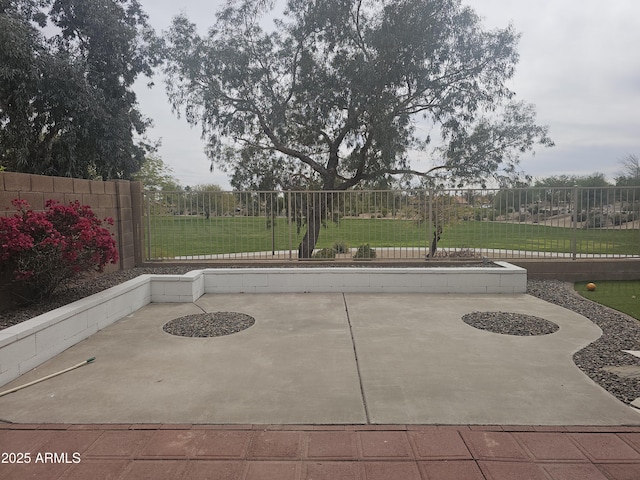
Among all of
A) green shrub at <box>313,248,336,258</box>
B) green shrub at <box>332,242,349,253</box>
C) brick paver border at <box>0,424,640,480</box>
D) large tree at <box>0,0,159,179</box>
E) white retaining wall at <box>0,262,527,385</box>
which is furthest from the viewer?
large tree at <box>0,0,159,179</box>

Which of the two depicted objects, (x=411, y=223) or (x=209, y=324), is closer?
(x=209, y=324)

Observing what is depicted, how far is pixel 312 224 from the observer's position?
10.1m

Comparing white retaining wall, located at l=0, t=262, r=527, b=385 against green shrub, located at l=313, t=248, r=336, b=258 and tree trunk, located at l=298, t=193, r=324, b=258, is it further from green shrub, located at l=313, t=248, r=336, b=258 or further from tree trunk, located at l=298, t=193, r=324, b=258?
green shrub, located at l=313, t=248, r=336, b=258

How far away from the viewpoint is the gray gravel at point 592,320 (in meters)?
3.75

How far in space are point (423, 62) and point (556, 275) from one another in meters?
6.63

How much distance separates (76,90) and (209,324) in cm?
1109

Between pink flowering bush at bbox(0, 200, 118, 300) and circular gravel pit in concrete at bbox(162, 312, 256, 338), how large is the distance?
1346 millimetres

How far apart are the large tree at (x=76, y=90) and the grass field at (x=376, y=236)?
6879mm

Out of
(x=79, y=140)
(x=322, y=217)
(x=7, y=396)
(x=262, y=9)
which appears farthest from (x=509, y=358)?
(x=79, y=140)

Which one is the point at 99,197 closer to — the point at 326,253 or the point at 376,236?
the point at 326,253

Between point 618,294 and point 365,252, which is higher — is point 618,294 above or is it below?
below

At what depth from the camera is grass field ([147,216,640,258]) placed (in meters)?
9.16

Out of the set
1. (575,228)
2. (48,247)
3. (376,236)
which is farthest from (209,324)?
(575,228)

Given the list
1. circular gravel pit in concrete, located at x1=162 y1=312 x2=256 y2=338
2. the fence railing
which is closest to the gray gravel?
the fence railing
